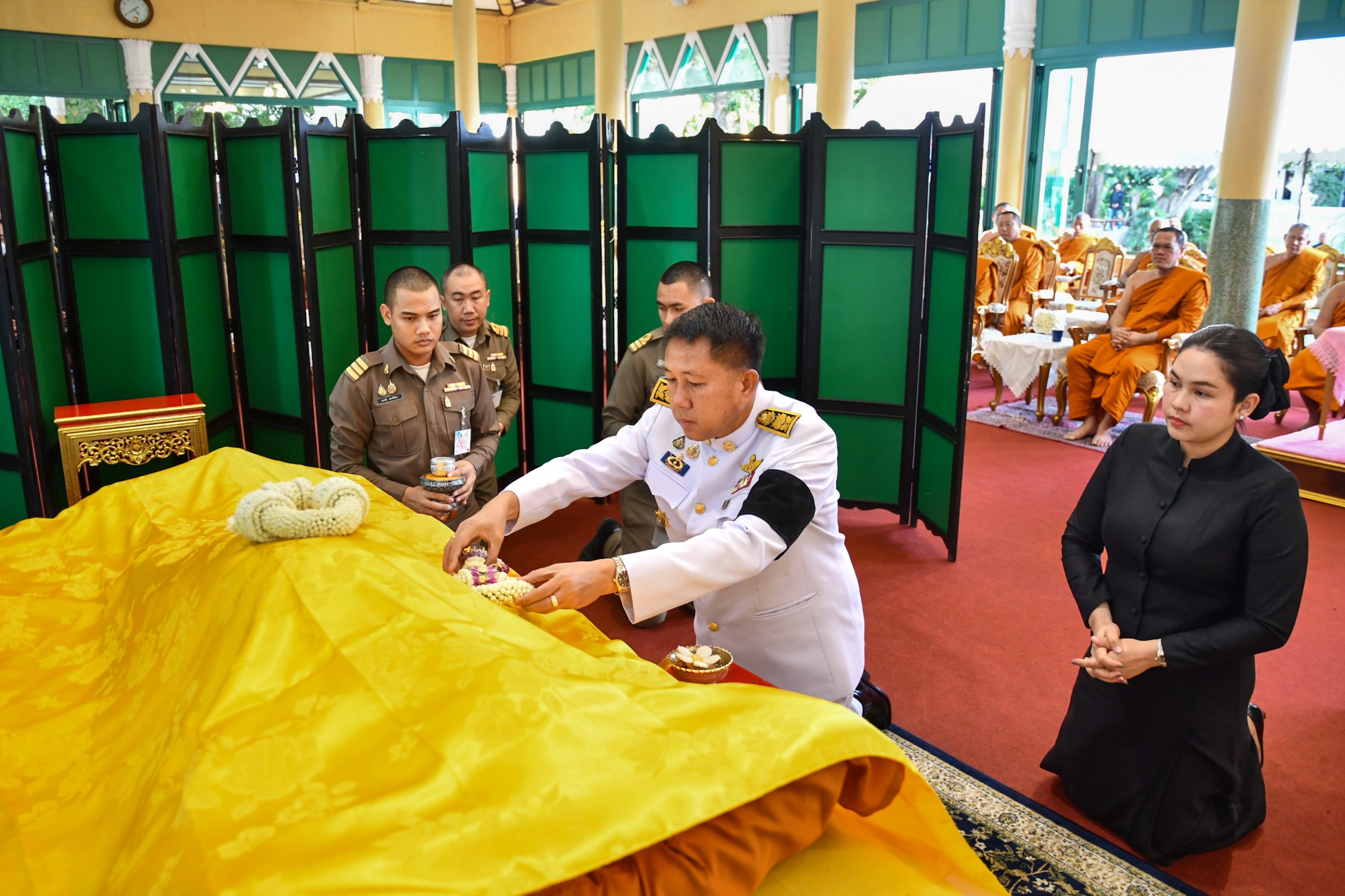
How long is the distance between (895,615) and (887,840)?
92.3 inches

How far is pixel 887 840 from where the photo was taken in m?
1.63

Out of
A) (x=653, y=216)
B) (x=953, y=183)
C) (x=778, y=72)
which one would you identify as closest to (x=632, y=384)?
(x=653, y=216)

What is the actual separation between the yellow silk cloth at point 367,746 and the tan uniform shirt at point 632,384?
182 centimetres

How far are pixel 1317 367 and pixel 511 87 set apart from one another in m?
13.1

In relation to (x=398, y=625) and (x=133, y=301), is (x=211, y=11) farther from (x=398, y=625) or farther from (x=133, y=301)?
(x=398, y=625)

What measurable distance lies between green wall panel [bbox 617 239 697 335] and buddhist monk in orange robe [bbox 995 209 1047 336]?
4.68 metres

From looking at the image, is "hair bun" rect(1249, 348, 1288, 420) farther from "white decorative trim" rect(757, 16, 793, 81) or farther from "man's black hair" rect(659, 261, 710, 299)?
"white decorative trim" rect(757, 16, 793, 81)

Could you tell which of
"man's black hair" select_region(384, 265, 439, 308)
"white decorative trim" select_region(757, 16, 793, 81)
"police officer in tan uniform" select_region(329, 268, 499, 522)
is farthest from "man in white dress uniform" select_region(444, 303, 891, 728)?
"white decorative trim" select_region(757, 16, 793, 81)

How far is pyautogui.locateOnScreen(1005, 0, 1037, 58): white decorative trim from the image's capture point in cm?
937

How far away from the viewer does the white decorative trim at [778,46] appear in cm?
1177

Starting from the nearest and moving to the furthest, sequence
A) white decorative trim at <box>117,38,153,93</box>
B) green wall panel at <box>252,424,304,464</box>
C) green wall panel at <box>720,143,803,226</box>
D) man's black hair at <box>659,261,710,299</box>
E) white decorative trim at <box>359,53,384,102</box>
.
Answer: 1. man's black hair at <box>659,261,710,299</box>
2. green wall panel at <box>720,143,803,226</box>
3. green wall panel at <box>252,424,304,464</box>
4. white decorative trim at <box>117,38,153,93</box>
5. white decorative trim at <box>359,53,384,102</box>

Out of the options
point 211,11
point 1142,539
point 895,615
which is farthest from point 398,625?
point 211,11

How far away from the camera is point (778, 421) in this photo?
2109 millimetres

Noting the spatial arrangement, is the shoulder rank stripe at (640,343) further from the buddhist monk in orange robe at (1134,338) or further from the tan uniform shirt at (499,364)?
the buddhist monk in orange robe at (1134,338)
